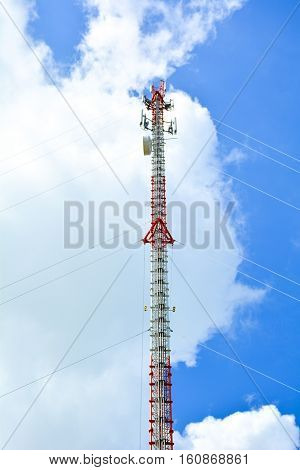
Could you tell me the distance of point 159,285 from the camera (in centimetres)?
Result: 2988

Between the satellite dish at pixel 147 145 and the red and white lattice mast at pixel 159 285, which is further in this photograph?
the satellite dish at pixel 147 145

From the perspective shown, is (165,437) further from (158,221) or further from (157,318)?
(158,221)

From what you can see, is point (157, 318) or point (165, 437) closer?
point (165, 437)

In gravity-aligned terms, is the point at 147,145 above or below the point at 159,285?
above

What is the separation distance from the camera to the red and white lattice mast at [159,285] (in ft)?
89.6

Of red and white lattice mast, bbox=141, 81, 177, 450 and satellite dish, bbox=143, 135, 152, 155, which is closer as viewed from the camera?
red and white lattice mast, bbox=141, 81, 177, 450

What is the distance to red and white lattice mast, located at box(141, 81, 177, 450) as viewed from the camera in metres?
27.3
